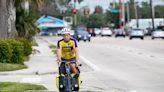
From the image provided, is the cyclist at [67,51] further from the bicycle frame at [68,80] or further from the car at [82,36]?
the car at [82,36]

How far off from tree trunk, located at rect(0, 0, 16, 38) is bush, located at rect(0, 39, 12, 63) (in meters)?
2.76

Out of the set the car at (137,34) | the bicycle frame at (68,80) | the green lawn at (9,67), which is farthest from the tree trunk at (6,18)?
the car at (137,34)

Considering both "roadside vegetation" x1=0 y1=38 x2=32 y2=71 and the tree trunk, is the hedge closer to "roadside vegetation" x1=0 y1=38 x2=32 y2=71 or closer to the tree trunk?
"roadside vegetation" x1=0 y1=38 x2=32 y2=71

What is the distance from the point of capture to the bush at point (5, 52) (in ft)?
75.0

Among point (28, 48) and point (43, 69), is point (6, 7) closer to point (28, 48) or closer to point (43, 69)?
point (28, 48)

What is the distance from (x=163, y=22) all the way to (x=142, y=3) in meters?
78.5

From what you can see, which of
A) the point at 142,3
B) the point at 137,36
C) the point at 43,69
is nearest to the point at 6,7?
the point at 43,69

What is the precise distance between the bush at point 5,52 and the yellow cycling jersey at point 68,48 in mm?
10931

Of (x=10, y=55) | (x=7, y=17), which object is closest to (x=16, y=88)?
(x=10, y=55)

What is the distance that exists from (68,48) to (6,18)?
14.5 m

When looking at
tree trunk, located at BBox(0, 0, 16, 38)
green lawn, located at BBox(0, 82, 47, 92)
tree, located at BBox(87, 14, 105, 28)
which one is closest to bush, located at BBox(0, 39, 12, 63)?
tree trunk, located at BBox(0, 0, 16, 38)

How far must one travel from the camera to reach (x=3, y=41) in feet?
75.7

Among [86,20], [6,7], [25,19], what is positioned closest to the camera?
[6,7]

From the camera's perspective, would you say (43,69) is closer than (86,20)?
Yes
